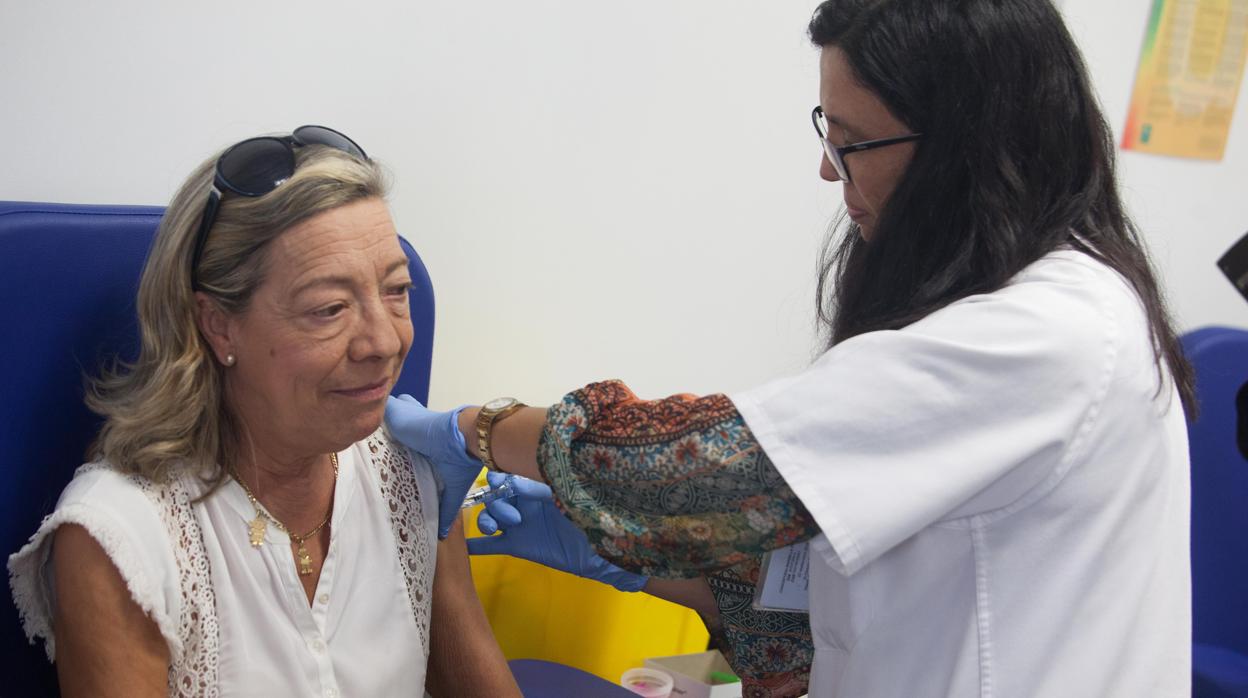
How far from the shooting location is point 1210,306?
2.80m

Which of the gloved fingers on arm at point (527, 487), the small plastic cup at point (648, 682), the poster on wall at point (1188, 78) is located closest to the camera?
the gloved fingers on arm at point (527, 487)

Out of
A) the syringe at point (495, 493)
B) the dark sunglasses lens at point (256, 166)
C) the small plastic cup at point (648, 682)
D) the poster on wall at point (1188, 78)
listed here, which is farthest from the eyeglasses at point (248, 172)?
the poster on wall at point (1188, 78)

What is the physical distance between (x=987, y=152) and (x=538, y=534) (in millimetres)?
893

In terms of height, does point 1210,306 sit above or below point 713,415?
below

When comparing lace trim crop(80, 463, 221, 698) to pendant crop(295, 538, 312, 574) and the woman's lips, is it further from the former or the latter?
the woman's lips

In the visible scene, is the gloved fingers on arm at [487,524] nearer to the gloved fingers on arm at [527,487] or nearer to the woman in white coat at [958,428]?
the gloved fingers on arm at [527,487]

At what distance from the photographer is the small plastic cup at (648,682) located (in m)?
1.86

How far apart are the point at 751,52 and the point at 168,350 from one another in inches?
50.5

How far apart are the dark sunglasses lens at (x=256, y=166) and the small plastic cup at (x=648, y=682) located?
1.03 m

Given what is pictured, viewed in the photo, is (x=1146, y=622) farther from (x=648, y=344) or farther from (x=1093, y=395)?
(x=648, y=344)

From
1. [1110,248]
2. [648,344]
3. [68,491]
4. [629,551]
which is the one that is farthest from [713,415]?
[648,344]

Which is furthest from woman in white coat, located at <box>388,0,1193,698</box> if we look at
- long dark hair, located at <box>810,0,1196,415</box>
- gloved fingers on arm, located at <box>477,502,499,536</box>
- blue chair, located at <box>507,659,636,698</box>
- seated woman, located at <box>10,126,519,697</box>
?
blue chair, located at <box>507,659,636,698</box>

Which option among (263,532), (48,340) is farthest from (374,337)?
(48,340)

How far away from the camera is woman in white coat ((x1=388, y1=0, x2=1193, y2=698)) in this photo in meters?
1.11
